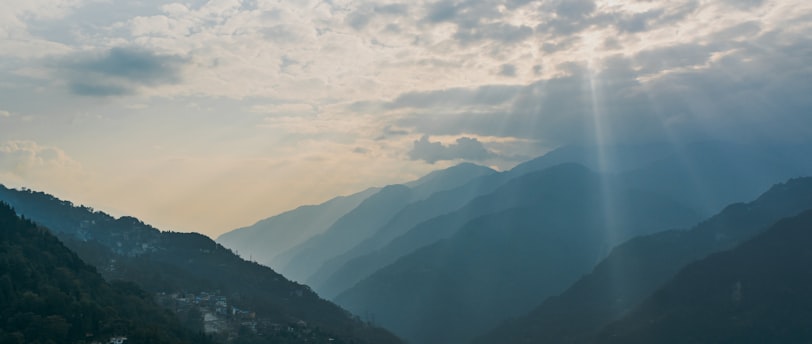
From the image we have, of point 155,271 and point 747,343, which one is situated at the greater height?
point 155,271

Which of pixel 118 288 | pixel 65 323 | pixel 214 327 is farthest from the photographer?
pixel 214 327

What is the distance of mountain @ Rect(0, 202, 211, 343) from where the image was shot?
106312 mm

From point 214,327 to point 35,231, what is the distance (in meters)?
44.7

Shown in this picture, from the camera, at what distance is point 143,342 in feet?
362

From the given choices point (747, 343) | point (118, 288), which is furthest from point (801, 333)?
point (118, 288)

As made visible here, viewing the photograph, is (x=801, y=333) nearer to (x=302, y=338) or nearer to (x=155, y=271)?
(x=302, y=338)

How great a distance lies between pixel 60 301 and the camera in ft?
375

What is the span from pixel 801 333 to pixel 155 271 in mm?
190750

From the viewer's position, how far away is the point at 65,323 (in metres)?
107

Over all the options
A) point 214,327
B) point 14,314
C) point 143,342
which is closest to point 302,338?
point 214,327

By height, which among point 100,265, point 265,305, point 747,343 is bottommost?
point 747,343

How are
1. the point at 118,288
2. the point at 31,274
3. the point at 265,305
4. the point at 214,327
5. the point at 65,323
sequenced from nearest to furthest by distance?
1. the point at 65,323
2. the point at 31,274
3. the point at 118,288
4. the point at 214,327
5. the point at 265,305

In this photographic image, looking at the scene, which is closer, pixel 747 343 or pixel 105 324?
pixel 105 324

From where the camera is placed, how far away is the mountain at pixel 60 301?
10631cm
